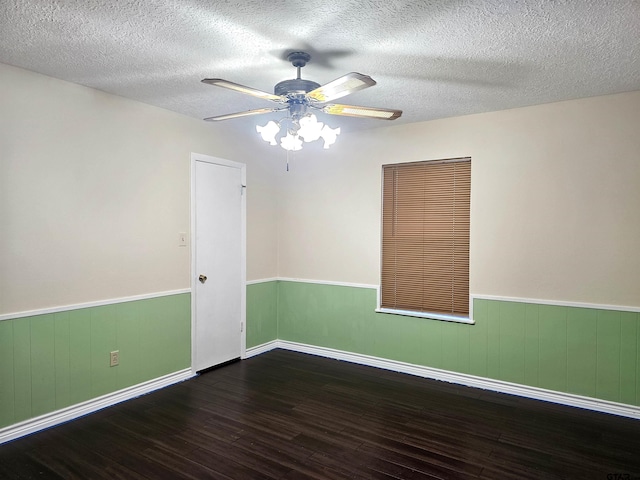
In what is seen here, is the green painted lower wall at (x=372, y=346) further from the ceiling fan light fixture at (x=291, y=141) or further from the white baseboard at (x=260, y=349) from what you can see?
the ceiling fan light fixture at (x=291, y=141)

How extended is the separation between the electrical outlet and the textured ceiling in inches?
81.8

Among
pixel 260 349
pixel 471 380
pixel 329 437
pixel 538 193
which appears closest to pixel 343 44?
pixel 538 193

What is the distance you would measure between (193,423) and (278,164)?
9.77ft

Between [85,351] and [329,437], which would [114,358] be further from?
[329,437]

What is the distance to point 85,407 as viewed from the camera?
3.06 meters

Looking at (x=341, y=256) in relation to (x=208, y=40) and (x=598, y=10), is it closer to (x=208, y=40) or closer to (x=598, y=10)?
(x=208, y=40)

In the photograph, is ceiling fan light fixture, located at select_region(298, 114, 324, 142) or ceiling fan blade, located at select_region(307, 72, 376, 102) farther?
ceiling fan light fixture, located at select_region(298, 114, 324, 142)

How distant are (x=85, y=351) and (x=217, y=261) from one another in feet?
4.67

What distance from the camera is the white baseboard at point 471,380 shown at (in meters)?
3.16

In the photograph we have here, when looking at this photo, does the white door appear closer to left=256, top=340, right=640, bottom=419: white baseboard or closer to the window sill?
left=256, top=340, right=640, bottom=419: white baseboard

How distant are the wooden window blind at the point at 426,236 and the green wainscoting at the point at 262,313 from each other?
136cm

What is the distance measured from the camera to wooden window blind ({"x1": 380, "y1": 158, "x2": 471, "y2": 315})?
3.81m

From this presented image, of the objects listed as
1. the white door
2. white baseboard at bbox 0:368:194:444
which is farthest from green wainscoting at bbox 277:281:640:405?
white baseboard at bbox 0:368:194:444

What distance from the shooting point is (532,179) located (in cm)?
344
